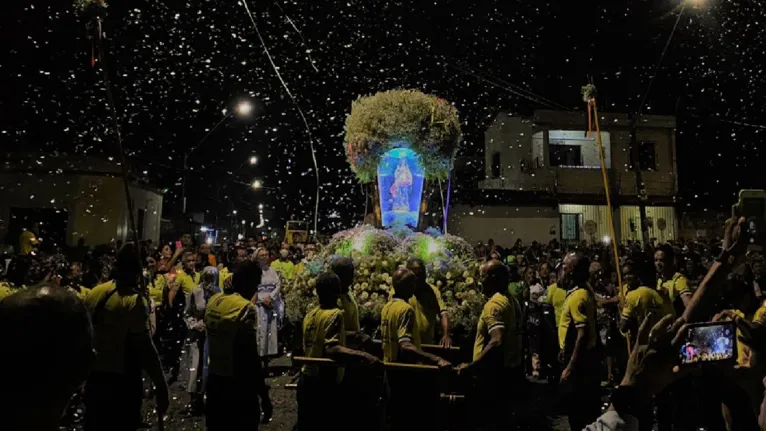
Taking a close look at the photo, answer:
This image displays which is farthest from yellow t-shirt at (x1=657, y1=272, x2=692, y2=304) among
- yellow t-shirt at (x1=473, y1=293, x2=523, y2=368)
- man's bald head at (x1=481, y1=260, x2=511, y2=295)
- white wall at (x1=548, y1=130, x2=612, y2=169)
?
white wall at (x1=548, y1=130, x2=612, y2=169)

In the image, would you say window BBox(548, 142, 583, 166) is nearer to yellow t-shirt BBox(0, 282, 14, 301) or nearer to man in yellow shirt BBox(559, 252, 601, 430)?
man in yellow shirt BBox(559, 252, 601, 430)

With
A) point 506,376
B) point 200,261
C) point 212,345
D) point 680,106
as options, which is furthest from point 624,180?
point 212,345

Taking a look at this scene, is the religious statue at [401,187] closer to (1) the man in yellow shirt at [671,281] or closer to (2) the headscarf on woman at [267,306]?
(2) the headscarf on woman at [267,306]

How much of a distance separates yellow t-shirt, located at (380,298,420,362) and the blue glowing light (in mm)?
5140

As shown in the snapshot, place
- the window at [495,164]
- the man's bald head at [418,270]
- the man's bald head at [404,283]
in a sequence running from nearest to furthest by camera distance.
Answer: the man's bald head at [404,283]
the man's bald head at [418,270]
the window at [495,164]

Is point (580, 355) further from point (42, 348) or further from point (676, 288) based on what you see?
point (42, 348)

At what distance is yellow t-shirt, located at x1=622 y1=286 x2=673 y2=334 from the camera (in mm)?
5410

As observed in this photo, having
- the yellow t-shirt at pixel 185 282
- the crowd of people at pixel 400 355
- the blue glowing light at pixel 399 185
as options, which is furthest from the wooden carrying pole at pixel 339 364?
the blue glowing light at pixel 399 185

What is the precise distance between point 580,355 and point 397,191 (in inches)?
235

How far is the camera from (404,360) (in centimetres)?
507

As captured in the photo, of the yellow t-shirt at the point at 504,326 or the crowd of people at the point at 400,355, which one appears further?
the yellow t-shirt at the point at 504,326

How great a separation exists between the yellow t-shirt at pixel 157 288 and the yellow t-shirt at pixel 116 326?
4.83 meters

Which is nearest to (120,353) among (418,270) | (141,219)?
(418,270)

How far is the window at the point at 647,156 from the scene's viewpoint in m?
29.0
